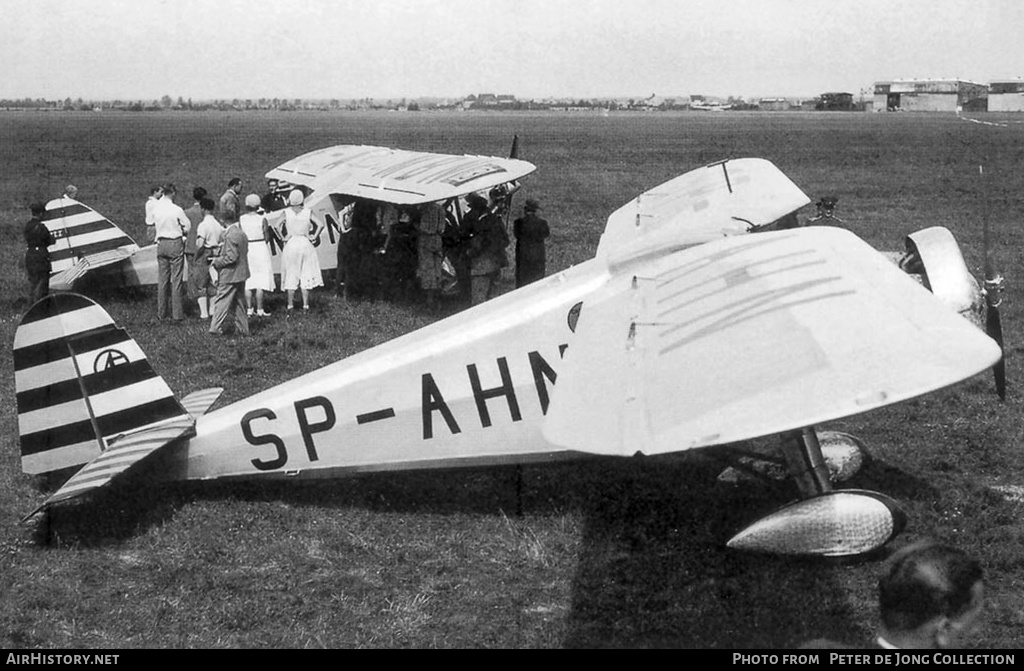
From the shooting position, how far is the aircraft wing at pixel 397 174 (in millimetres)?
12859

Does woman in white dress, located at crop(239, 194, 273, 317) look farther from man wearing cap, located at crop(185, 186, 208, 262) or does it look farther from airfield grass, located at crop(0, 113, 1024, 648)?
airfield grass, located at crop(0, 113, 1024, 648)

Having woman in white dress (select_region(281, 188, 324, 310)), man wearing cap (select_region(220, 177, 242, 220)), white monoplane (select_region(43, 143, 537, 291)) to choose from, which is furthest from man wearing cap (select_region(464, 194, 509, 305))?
man wearing cap (select_region(220, 177, 242, 220))

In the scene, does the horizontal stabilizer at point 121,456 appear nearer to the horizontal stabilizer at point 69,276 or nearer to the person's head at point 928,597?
the person's head at point 928,597

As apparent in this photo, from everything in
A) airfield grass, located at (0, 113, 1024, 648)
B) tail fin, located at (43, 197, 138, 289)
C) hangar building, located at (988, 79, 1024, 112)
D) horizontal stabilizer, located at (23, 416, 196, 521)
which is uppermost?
hangar building, located at (988, 79, 1024, 112)

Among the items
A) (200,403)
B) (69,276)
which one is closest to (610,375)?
(200,403)

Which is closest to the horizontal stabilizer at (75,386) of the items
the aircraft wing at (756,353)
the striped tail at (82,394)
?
the striped tail at (82,394)

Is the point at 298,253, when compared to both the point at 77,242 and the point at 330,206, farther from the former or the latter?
the point at 77,242

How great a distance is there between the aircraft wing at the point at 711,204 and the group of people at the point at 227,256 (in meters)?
5.22

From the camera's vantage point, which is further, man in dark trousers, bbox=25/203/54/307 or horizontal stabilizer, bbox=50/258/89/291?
horizontal stabilizer, bbox=50/258/89/291

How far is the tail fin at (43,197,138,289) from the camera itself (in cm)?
1367

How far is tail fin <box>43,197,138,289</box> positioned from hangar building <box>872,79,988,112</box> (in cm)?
1105

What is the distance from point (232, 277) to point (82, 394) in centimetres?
516

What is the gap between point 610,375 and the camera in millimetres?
4184
